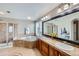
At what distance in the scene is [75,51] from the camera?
152cm

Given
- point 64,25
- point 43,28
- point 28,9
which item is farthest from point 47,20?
point 28,9

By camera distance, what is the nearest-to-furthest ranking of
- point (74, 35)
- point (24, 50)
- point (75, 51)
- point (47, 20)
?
1. point (75, 51)
2. point (74, 35)
3. point (24, 50)
4. point (47, 20)

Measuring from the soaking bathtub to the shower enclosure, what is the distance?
0.11 metres

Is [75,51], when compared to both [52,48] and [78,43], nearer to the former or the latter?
[78,43]

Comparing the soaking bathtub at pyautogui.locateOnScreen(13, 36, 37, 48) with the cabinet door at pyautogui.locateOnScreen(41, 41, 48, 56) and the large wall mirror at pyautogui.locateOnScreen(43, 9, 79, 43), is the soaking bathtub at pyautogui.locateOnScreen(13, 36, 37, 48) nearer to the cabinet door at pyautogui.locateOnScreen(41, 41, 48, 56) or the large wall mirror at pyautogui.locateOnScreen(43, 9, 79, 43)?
the cabinet door at pyautogui.locateOnScreen(41, 41, 48, 56)

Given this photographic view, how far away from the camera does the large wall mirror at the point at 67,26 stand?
5.41ft

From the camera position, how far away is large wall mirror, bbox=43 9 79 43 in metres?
1.65

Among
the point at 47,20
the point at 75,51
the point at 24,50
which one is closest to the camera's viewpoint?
the point at 75,51

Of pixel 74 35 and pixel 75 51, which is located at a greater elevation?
pixel 74 35

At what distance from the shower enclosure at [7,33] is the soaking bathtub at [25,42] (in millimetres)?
107

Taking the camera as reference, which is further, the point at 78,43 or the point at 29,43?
the point at 29,43

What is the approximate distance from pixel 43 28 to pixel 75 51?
3.15 ft

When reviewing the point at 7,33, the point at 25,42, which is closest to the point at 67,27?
the point at 25,42

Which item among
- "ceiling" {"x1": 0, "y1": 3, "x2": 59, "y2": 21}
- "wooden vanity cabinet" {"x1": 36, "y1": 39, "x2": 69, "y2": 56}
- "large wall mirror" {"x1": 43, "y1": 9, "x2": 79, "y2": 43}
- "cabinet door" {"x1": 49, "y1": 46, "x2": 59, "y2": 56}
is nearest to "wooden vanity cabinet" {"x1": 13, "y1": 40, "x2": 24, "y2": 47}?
"wooden vanity cabinet" {"x1": 36, "y1": 39, "x2": 69, "y2": 56}
